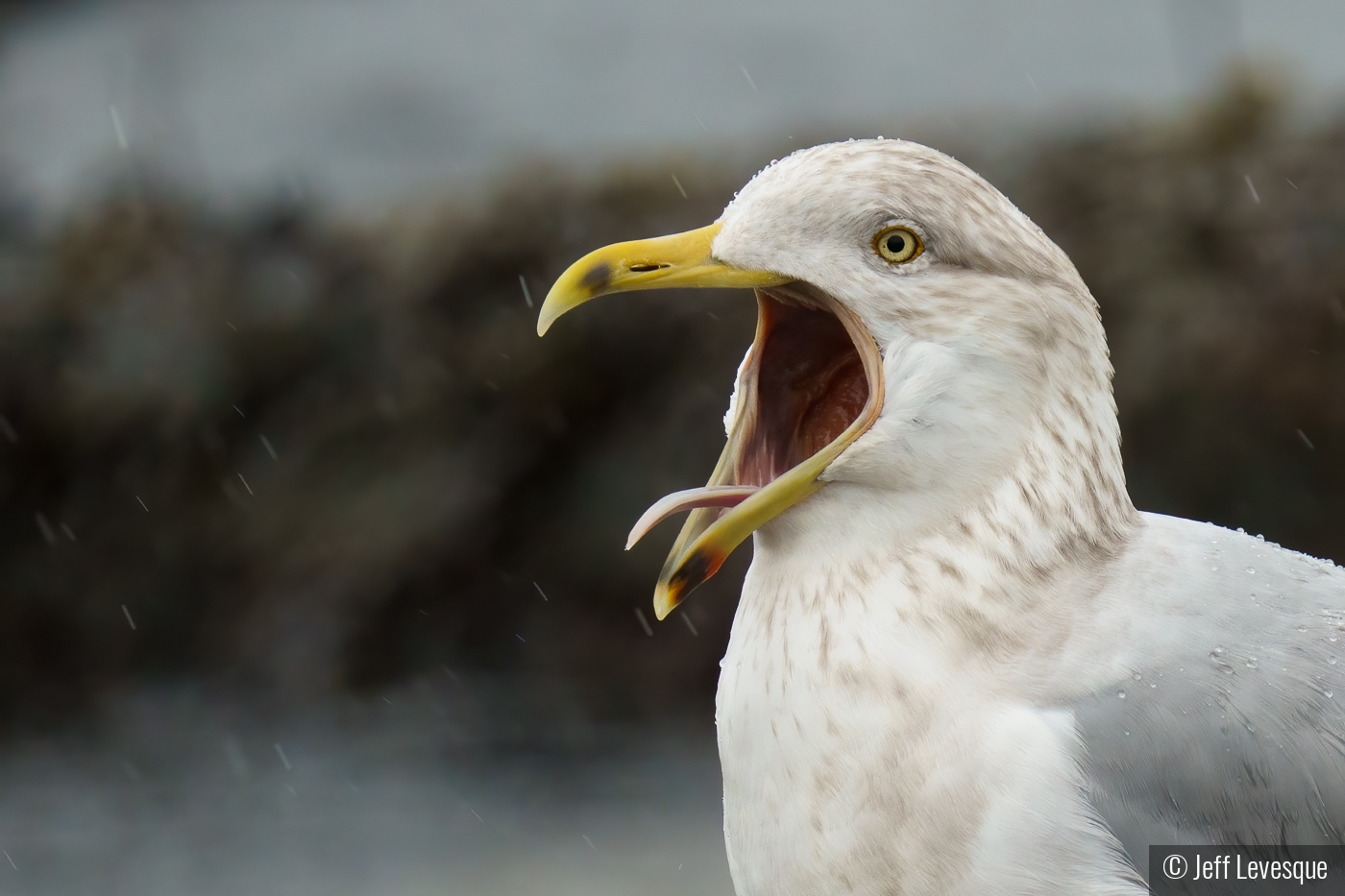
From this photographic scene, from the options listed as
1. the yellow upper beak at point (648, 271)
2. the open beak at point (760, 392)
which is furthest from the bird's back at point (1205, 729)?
the yellow upper beak at point (648, 271)

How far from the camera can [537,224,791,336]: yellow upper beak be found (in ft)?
3.47

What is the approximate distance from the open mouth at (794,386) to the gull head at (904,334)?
8cm

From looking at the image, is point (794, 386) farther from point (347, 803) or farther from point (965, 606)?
point (347, 803)

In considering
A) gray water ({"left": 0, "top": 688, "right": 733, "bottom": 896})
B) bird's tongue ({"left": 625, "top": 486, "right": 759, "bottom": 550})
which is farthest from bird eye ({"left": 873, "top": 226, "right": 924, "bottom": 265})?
gray water ({"left": 0, "top": 688, "right": 733, "bottom": 896})

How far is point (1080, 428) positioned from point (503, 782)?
412 centimetres

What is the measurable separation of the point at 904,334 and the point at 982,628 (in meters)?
0.23

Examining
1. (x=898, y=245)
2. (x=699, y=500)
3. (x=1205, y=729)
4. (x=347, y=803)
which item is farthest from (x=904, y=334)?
(x=347, y=803)

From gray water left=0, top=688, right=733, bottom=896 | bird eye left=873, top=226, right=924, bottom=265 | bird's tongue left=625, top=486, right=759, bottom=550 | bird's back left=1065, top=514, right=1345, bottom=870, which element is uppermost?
bird eye left=873, top=226, right=924, bottom=265

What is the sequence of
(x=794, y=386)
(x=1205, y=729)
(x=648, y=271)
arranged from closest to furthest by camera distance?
(x=1205, y=729) < (x=648, y=271) < (x=794, y=386)

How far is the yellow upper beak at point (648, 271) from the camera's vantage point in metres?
1.06

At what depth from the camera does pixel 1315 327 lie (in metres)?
4.18

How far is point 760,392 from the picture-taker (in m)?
1.16

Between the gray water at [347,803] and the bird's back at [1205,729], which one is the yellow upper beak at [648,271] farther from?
the gray water at [347,803]

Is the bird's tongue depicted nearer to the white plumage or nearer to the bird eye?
the white plumage
